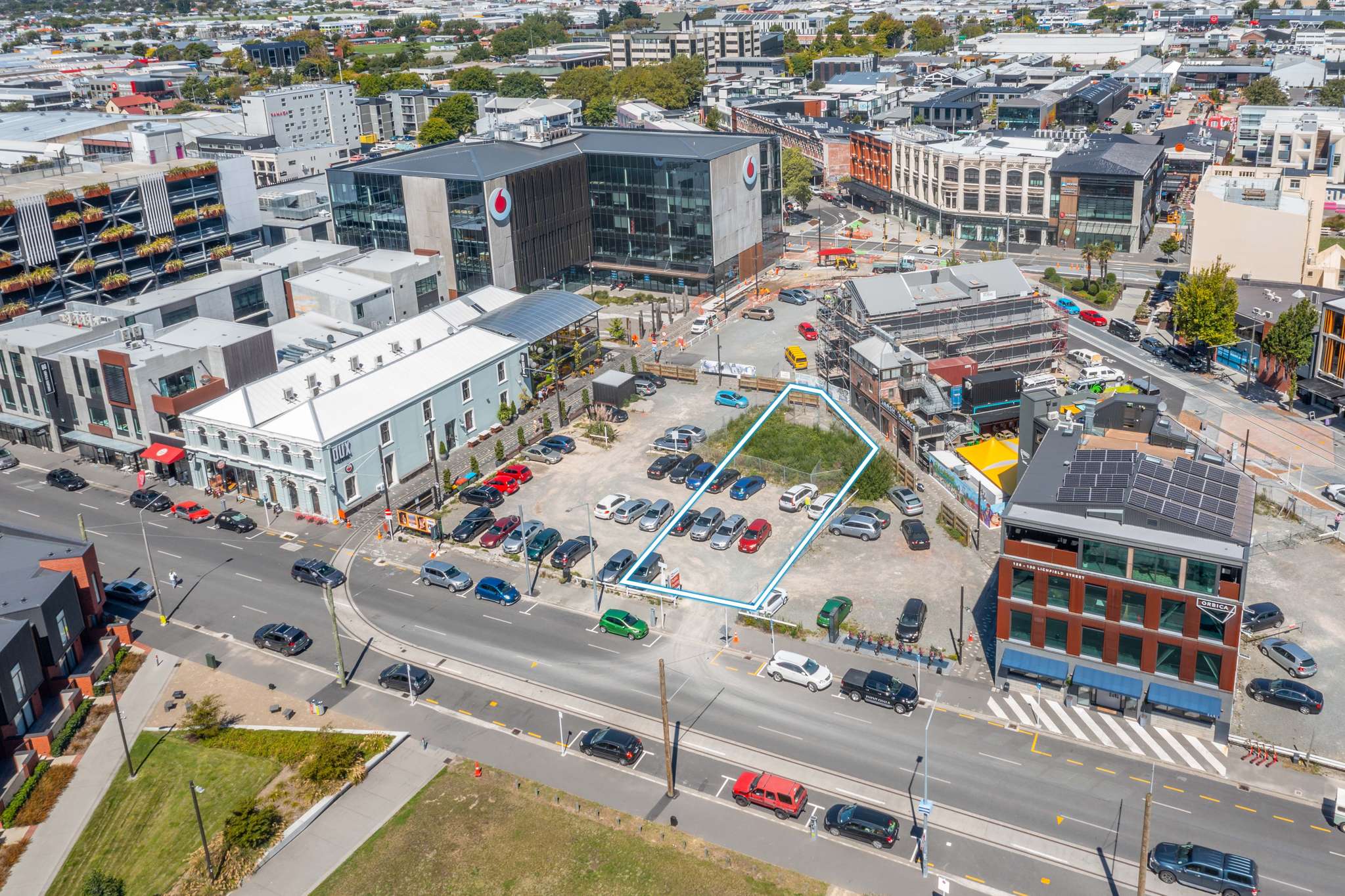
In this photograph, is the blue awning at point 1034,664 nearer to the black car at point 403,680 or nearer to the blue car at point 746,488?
the blue car at point 746,488

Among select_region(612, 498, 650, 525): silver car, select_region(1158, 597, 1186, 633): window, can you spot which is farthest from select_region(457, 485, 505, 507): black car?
select_region(1158, 597, 1186, 633): window

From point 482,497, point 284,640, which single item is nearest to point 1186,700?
point 482,497

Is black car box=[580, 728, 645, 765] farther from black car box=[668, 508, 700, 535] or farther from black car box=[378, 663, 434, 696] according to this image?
black car box=[668, 508, 700, 535]

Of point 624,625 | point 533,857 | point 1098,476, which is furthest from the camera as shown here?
point 624,625

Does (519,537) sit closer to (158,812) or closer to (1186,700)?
(158,812)

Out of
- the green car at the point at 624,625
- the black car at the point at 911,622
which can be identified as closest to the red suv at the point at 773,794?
the black car at the point at 911,622

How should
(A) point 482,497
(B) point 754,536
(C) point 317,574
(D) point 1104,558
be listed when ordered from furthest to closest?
(A) point 482,497 < (B) point 754,536 < (C) point 317,574 < (D) point 1104,558
